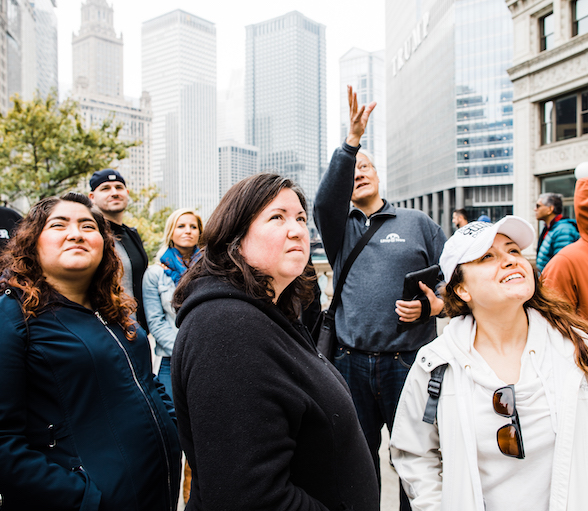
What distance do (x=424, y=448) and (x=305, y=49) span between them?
180 meters

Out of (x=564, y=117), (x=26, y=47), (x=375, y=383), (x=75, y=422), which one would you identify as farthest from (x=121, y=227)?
(x=26, y=47)

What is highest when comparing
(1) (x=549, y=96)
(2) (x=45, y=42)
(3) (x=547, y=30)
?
(2) (x=45, y=42)

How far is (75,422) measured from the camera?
5.45 ft

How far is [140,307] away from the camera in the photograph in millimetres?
3754

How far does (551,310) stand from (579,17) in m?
23.5

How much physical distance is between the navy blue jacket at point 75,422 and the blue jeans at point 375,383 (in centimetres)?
114

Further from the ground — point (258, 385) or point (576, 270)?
point (576, 270)

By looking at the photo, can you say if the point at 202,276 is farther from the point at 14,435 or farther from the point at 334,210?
the point at 334,210

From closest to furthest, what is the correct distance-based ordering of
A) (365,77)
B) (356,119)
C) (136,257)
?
1. (356,119)
2. (136,257)
3. (365,77)

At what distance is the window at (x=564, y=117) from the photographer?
19.2 meters

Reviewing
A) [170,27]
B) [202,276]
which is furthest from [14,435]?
[170,27]

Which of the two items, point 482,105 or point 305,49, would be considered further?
point 305,49

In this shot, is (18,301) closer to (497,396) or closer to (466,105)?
(497,396)

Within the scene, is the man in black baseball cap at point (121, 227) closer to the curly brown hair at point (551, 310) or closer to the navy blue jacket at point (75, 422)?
the navy blue jacket at point (75, 422)
